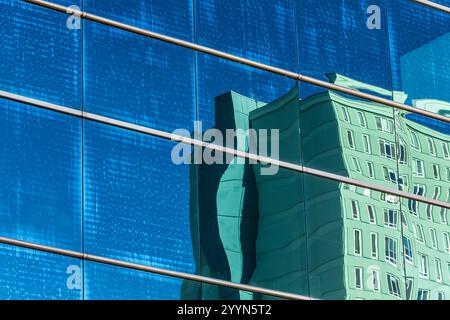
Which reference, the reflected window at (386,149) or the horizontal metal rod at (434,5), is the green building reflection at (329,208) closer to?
the reflected window at (386,149)

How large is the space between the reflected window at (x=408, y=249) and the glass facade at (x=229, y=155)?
0.08 ft

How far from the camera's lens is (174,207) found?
1759 centimetres

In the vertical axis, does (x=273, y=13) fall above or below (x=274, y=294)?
above

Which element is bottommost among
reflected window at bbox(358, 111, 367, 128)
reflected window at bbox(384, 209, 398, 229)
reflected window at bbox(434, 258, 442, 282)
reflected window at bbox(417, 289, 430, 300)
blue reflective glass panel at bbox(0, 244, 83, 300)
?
blue reflective glass panel at bbox(0, 244, 83, 300)

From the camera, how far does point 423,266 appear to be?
19.5 m

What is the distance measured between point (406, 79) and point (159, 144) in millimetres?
4128

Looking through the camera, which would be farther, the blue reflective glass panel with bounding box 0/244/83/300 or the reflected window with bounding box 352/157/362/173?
the reflected window with bounding box 352/157/362/173

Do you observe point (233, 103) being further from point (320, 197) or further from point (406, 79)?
point (406, 79)

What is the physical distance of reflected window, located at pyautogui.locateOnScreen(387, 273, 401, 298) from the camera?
18969mm

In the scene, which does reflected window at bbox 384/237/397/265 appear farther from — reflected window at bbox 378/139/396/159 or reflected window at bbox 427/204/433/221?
reflected window at bbox 378/139/396/159

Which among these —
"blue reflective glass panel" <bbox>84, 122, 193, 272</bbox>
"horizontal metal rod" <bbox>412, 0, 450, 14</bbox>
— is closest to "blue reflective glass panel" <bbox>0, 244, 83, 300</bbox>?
"blue reflective glass panel" <bbox>84, 122, 193, 272</bbox>

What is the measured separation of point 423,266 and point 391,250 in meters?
0.57

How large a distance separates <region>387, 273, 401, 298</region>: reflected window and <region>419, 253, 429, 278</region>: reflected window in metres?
0.46

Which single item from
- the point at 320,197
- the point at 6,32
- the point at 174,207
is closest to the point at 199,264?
the point at 174,207
